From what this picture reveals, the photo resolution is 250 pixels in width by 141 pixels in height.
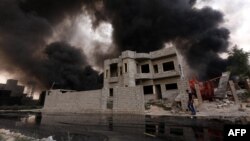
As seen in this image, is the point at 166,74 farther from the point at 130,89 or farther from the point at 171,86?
the point at 130,89

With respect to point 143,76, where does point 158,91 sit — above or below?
below

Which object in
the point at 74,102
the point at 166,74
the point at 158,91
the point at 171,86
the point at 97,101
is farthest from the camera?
the point at 158,91

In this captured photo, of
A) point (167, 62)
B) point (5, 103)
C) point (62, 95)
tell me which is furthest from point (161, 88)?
point (5, 103)

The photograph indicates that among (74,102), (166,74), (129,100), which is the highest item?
(166,74)

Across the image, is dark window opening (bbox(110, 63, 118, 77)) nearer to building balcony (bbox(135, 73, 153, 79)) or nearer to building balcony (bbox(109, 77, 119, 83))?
building balcony (bbox(109, 77, 119, 83))

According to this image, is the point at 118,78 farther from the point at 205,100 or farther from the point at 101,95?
the point at 205,100

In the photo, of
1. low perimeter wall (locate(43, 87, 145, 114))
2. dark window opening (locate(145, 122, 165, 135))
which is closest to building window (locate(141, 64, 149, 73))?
low perimeter wall (locate(43, 87, 145, 114))

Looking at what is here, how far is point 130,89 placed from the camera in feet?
62.7

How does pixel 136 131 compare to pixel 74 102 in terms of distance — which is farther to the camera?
pixel 74 102

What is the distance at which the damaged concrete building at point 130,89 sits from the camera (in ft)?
63.3

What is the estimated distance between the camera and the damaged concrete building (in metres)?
19.3

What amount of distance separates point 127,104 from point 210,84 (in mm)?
11648

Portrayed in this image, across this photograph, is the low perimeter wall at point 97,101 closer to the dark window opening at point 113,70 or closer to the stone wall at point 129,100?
the stone wall at point 129,100

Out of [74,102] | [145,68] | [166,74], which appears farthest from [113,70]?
[74,102]
